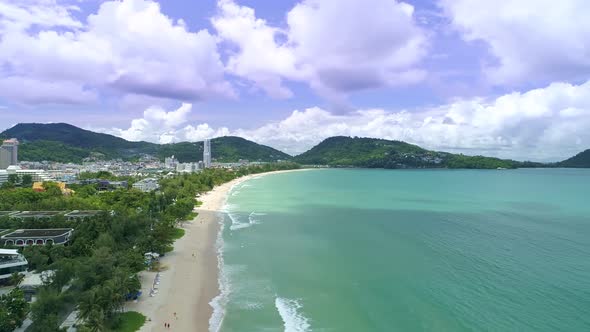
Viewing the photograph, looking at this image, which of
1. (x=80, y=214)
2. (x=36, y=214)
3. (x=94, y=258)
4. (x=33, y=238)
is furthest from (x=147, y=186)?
(x=94, y=258)

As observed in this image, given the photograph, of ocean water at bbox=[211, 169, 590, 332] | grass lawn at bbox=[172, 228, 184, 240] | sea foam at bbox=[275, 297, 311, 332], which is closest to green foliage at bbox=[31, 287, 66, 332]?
ocean water at bbox=[211, 169, 590, 332]

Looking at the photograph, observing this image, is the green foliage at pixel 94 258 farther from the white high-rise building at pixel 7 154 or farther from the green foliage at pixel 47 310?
the white high-rise building at pixel 7 154

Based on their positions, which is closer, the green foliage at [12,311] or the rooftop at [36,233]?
the green foliage at [12,311]

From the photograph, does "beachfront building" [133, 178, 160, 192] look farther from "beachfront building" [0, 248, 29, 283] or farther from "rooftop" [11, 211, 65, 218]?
"beachfront building" [0, 248, 29, 283]

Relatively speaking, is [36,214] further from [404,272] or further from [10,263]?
[404,272]

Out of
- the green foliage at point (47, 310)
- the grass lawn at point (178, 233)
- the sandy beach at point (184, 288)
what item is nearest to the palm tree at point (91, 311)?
the green foliage at point (47, 310)
